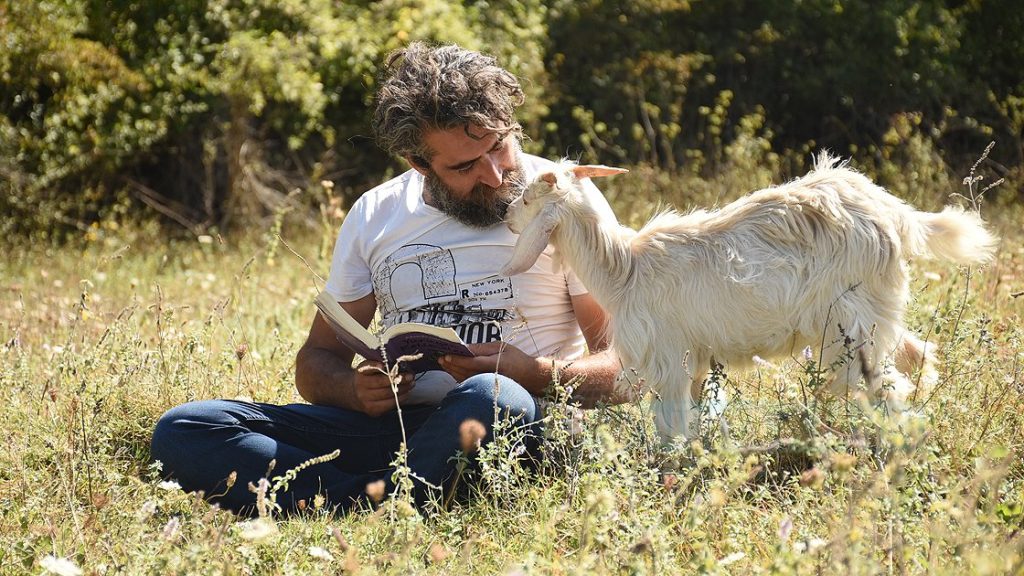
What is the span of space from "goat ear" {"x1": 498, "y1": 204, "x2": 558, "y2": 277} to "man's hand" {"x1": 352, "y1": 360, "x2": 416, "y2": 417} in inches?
20.3

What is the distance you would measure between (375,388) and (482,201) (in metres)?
0.77

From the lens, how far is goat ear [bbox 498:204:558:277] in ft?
11.8

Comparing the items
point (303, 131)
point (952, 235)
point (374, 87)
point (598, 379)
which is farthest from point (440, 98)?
point (303, 131)

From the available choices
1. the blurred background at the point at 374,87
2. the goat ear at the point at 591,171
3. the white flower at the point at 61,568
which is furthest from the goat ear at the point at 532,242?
the blurred background at the point at 374,87

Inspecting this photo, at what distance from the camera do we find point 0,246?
9.26 meters

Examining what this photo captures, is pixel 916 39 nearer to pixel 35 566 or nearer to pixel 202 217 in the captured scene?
pixel 202 217

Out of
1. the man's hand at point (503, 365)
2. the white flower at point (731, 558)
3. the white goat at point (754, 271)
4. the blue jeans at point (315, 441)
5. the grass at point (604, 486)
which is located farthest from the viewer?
the man's hand at point (503, 365)

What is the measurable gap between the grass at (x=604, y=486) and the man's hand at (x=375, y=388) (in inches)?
15.5

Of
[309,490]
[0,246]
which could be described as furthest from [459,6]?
[309,490]

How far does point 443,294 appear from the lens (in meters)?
3.89

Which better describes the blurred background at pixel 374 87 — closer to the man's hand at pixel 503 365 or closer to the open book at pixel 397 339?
the man's hand at pixel 503 365

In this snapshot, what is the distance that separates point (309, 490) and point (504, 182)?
50.3 inches

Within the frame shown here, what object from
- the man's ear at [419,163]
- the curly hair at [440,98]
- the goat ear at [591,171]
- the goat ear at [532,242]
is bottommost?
the goat ear at [532,242]

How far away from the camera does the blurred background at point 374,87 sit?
9164mm
